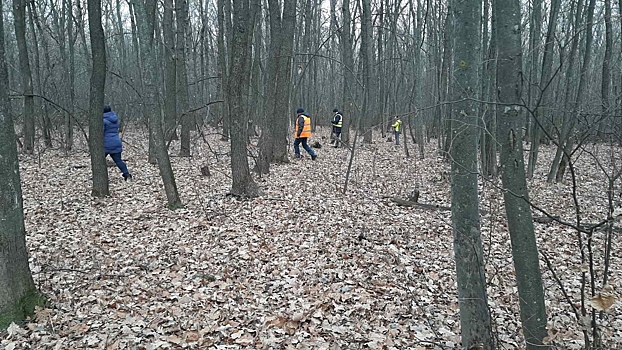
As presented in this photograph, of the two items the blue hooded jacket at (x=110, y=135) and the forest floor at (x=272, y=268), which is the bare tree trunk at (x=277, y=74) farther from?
the blue hooded jacket at (x=110, y=135)

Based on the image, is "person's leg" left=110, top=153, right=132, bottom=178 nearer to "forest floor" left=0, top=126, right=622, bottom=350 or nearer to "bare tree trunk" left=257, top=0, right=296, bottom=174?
"forest floor" left=0, top=126, right=622, bottom=350

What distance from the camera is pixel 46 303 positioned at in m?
4.57

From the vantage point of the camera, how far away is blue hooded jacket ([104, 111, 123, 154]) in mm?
10195

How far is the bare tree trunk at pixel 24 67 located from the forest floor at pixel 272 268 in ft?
13.1

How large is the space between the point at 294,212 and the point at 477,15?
17.8 feet

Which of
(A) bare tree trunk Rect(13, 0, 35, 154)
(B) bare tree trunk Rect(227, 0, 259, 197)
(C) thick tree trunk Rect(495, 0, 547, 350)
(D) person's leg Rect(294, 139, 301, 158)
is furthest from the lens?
(D) person's leg Rect(294, 139, 301, 158)

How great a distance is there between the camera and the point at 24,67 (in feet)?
41.8

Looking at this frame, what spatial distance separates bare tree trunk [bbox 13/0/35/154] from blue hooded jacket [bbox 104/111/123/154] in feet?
6.87

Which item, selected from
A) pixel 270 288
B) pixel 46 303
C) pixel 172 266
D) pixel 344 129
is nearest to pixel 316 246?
pixel 270 288

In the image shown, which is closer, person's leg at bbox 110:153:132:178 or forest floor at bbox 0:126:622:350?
forest floor at bbox 0:126:622:350

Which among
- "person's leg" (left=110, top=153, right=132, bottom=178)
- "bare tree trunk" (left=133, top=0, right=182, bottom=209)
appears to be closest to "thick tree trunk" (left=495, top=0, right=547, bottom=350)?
"bare tree trunk" (left=133, top=0, right=182, bottom=209)

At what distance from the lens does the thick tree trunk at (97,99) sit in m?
8.45

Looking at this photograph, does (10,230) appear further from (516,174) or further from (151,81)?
(516,174)

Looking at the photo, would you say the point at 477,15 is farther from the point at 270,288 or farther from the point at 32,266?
the point at 32,266
